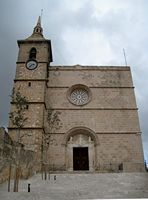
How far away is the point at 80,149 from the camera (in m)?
18.8

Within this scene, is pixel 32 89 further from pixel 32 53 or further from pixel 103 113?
pixel 103 113

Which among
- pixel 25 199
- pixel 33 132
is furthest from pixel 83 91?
pixel 25 199

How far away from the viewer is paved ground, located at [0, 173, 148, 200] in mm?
7562

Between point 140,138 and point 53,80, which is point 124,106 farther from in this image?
point 53,80

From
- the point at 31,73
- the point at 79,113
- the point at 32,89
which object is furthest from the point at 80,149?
the point at 31,73

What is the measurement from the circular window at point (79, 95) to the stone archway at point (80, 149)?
2.67 m

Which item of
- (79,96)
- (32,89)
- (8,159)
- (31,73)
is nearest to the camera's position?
(8,159)

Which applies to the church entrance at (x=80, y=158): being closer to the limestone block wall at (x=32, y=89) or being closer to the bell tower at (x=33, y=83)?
the bell tower at (x=33, y=83)

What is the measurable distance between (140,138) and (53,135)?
679cm

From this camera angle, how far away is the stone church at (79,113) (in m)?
17.5

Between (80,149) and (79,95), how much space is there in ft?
15.8

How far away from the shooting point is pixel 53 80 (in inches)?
822

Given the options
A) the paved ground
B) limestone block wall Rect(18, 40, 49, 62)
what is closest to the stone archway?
the paved ground

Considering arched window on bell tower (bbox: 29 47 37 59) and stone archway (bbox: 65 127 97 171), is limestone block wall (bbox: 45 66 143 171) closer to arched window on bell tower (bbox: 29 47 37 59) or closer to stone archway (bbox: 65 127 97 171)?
stone archway (bbox: 65 127 97 171)
